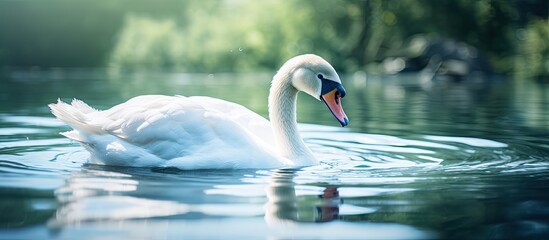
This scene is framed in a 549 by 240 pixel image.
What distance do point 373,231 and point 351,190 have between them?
4.58 feet

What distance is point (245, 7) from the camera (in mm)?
53812

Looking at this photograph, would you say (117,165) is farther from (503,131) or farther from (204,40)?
(204,40)

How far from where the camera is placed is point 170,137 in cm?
719

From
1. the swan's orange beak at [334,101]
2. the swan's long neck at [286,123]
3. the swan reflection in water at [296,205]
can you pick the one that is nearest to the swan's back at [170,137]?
the swan's long neck at [286,123]

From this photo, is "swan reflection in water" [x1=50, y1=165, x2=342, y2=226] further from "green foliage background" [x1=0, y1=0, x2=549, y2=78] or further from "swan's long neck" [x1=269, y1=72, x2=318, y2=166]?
"green foliage background" [x1=0, y1=0, x2=549, y2=78]

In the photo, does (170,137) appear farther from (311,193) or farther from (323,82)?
(311,193)

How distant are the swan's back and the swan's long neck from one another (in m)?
0.22

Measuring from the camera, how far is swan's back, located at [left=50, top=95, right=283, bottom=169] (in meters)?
7.10

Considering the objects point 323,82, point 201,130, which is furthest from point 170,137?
point 323,82

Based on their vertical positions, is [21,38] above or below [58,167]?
above

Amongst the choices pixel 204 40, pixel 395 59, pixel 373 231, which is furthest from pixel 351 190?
pixel 204 40

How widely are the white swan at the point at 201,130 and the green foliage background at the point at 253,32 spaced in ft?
115

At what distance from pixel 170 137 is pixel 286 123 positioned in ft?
3.86

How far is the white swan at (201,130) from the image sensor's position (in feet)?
23.5
